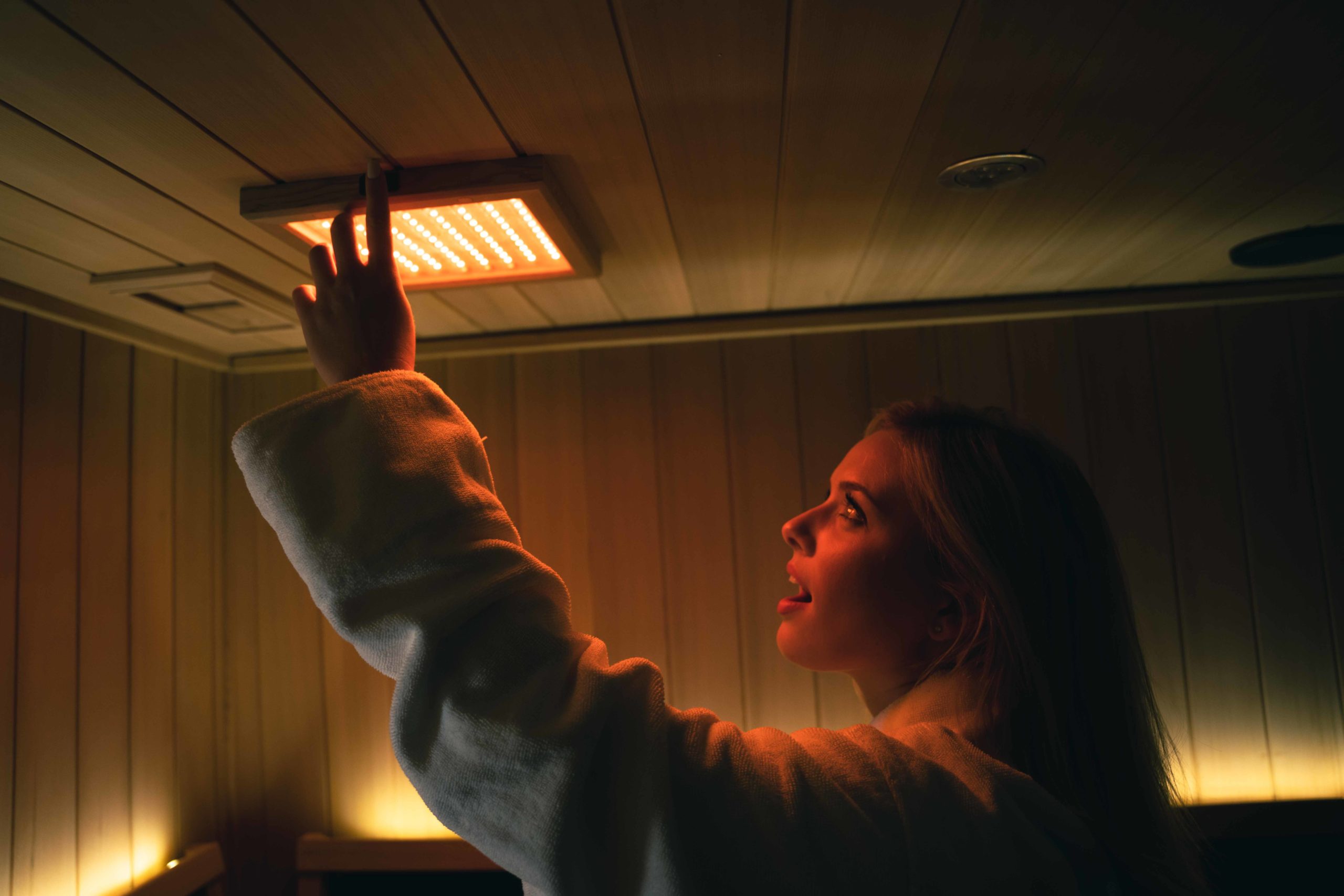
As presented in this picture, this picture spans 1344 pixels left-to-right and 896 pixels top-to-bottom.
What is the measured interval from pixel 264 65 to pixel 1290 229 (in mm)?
1815

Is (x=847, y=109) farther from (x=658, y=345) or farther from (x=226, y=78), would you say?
(x=658, y=345)

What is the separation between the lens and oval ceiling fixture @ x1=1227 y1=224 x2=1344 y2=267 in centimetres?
144

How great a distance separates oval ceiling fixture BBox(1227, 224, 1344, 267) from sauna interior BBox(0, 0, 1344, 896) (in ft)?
0.03

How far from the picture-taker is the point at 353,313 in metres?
0.61

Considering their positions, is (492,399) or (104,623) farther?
(492,399)

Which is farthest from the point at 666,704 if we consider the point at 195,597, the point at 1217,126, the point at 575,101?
the point at 195,597

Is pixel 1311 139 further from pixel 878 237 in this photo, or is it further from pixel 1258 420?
pixel 1258 420

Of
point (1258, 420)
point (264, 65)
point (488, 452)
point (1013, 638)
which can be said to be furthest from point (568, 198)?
point (1258, 420)

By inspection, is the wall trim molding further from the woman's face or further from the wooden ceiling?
the woman's face

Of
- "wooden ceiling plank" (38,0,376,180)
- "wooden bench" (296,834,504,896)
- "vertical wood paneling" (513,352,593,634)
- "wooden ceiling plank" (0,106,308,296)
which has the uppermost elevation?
"wooden ceiling plank" (0,106,308,296)

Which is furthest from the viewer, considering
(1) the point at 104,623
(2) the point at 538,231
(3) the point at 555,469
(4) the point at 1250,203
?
(3) the point at 555,469

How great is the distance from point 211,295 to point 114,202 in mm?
471

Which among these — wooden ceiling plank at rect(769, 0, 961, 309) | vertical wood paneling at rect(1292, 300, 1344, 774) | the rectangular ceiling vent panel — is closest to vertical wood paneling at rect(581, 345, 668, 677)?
wooden ceiling plank at rect(769, 0, 961, 309)

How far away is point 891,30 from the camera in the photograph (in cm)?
76
